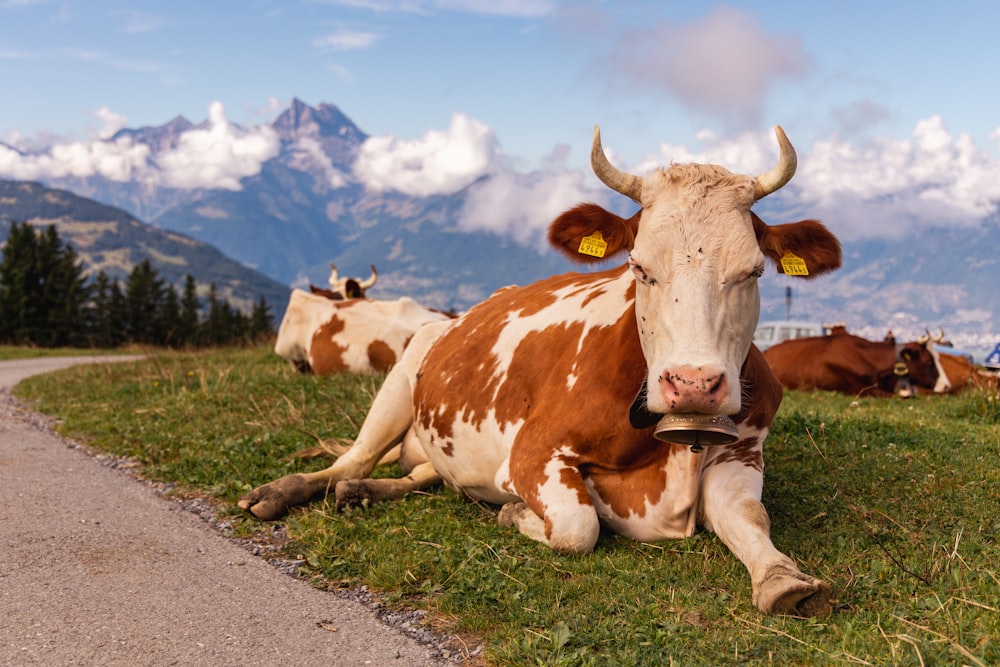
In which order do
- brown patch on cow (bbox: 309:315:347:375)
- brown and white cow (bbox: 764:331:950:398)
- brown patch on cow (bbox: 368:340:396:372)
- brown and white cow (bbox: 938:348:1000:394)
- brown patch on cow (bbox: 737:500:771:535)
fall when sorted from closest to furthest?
brown patch on cow (bbox: 737:500:771:535) < brown patch on cow (bbox: 368:340:396:372) < brown patch on cow (bbox: 309:315:347:375) < brown and white cow (bbox: 938:348:1000:394) < brown and white cow (bbox: 764:331:950:398)

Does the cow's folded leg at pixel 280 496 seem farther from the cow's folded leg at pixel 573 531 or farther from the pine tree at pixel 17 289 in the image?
the pine tree at pixel 17 289

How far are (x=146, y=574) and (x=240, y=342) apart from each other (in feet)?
71.9

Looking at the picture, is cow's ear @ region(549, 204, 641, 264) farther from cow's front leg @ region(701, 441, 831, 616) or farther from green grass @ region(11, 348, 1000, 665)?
green grass @ region(11, 348, 1000, 665)

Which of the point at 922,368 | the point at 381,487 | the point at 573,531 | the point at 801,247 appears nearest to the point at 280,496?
the point at 381,487

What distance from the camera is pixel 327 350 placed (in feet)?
49.7

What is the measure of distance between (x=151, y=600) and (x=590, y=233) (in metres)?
3.33

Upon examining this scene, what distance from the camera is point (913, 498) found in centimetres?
592

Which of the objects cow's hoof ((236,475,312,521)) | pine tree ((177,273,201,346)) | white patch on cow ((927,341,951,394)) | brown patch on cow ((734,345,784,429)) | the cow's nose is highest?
the cow's nose

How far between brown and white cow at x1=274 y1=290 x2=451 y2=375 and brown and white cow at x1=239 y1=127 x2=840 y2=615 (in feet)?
25.5

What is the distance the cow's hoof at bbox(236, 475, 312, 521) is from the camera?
21.2 feet

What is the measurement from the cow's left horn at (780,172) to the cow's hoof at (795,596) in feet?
6.73

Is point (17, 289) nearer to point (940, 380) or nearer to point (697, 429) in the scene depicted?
point (940, 380)

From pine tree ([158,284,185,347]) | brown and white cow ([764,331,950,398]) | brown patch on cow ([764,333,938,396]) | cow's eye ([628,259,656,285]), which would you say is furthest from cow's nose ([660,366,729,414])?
pine tree ([158,284,185,347])

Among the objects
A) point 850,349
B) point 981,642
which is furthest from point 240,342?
point 981,642
